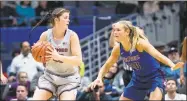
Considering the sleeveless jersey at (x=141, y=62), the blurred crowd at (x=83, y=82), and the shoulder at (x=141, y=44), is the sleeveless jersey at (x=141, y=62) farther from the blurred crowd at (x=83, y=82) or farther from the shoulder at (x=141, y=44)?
the blurred crowd at (x=83, y=82)

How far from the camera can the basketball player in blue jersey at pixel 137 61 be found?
996 centimetres

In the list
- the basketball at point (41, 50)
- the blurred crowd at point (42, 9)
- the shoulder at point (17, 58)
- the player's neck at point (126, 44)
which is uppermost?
the blurred crowd at point (42, 9)

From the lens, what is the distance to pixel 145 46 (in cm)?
984

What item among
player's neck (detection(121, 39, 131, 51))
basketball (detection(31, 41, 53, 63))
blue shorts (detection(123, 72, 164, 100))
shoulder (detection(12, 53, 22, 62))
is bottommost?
blue shorts (detection(123, 72, 164, 100))

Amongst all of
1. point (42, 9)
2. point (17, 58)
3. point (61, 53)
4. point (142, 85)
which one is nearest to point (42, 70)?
point (17, 58)

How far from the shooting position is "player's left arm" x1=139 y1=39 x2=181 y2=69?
961 cm

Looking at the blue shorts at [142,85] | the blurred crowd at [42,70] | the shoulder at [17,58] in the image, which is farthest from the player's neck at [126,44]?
the shoulder at [17,58]

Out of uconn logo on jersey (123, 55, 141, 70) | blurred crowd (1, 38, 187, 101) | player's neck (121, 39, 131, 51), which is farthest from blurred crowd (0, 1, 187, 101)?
player's neck (121, 39, 131, 51)

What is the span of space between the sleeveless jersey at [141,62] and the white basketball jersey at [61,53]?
34.2 inches

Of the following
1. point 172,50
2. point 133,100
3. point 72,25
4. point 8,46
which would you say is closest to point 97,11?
point 72,25

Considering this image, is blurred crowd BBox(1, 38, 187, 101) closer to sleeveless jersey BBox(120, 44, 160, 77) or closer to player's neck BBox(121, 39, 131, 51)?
sleeveless jersey BBox(120, 44, 160, 77)

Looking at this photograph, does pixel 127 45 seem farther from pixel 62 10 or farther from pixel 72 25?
pixel 72 25

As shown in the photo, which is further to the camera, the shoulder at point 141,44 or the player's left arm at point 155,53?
the shoulder at point 141,44

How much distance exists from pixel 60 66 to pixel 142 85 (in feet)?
4.40
